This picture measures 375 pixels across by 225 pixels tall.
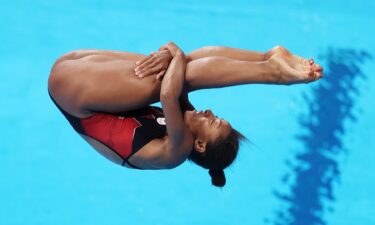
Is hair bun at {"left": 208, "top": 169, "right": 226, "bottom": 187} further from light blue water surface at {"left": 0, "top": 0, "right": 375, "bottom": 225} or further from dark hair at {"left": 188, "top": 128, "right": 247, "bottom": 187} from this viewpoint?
light blue water surface at {"left": 0, "top": 0, "right": 375, "bottom": 225}

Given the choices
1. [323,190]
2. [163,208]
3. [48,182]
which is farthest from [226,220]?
[48,182]

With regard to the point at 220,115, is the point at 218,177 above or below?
below

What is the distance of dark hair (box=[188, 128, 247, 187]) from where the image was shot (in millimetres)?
1862

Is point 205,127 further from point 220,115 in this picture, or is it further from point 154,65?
point 220,115

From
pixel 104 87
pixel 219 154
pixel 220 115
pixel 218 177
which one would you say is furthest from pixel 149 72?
pixel 220 115

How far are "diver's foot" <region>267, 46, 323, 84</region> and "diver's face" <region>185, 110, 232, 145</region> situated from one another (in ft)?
0.89

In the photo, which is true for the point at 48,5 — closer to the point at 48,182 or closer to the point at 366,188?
the point at 48,182

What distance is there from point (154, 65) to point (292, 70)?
18.1 inches

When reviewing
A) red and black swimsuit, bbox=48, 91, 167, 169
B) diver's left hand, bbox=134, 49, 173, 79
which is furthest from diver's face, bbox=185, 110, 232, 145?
diver's left hand, bbox=134, 49, 173, 79

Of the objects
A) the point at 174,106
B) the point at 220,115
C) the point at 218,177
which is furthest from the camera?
the point at 220,115

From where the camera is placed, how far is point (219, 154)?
1879 millimetres

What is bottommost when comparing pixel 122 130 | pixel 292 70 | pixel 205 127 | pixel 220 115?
pixel 122 130

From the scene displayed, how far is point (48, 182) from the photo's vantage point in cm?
309

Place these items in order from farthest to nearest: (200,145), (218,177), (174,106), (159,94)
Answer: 1. (218,177)
2. (200,145)
3. (159,94)
4. (174,106)
